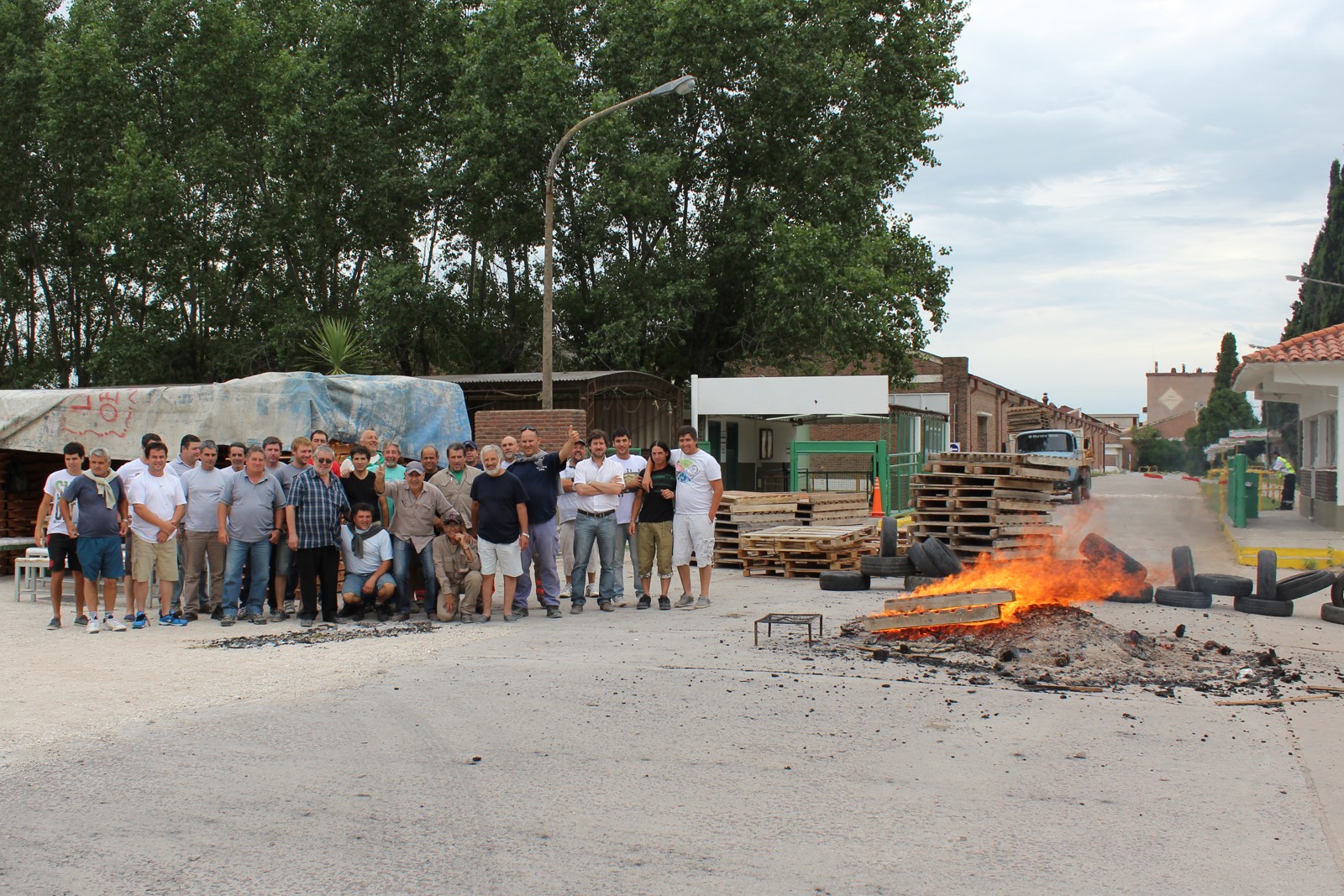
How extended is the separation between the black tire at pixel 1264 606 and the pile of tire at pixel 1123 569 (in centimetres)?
87

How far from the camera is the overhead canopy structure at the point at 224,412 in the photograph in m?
14.3

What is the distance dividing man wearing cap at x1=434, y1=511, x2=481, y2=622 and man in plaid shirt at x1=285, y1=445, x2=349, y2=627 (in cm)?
101

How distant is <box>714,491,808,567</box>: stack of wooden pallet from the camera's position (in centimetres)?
1631

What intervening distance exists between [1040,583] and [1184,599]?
7.02 ft

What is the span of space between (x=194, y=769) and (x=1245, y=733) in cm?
584

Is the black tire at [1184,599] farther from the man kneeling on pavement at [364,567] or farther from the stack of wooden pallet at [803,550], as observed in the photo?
the man kneeling on pavement at [364,567]

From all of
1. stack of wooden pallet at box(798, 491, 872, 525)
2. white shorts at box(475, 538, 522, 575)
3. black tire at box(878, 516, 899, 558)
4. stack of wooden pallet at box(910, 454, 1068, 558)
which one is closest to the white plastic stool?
white shorts at box(475, 538, 522, 575)

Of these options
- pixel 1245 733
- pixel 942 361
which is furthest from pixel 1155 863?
pixel 942 361

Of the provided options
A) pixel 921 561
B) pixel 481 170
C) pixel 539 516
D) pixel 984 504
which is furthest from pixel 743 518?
pixel 481 170

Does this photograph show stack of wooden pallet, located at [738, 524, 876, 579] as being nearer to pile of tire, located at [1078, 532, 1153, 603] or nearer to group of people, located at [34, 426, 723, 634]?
group of people, located at [34, 426, 723, 634]

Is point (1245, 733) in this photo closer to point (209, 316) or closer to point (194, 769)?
point (194, 769)

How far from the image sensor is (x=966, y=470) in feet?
A: 45.9

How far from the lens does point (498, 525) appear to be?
10930 millimetres

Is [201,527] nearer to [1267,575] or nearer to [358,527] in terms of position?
[358,527]
